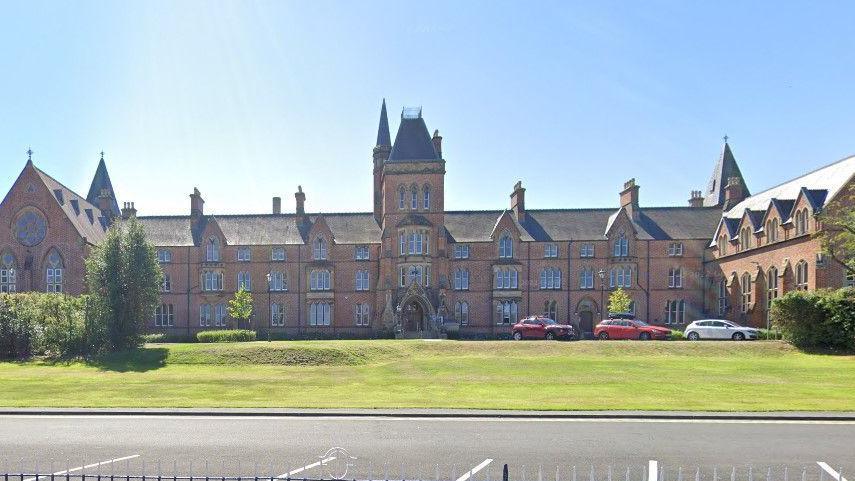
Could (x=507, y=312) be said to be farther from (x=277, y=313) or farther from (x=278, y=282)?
(x=278, y=282)

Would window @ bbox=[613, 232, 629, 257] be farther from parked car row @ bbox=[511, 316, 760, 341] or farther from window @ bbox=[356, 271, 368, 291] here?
window @ bbox=[356, 271, 368, 291]

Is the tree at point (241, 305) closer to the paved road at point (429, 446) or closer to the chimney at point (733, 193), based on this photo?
the paved road at point (429, 446)

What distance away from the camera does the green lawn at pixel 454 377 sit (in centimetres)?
2117

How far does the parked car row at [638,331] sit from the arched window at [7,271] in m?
48.1

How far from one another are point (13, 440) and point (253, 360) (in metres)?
19.9

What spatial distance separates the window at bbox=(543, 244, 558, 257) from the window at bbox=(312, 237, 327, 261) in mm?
22474

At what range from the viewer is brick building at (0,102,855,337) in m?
59.3

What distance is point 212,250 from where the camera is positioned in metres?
65.2

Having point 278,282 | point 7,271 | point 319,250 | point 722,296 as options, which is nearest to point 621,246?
point 722,296

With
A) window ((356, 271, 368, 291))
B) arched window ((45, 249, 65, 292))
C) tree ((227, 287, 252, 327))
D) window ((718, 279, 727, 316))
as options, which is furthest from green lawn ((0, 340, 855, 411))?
arched window ((45, 249, 65, 292))

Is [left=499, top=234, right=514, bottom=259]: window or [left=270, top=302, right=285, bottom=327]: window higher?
[left=499, top=234, right=514, bottom=259]: window

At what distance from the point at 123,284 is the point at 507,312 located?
35316 mm

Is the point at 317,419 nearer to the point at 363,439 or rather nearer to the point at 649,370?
the point at 363,439

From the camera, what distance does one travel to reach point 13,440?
1528cm
